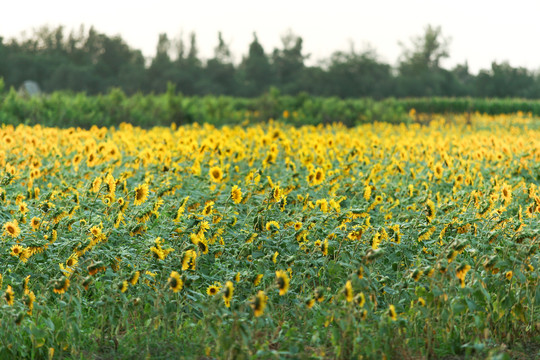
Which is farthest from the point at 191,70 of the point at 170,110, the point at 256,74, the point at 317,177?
the point at 317,177

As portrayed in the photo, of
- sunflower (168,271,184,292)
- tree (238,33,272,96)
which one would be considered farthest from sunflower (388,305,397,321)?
Answer: tree (238,33,272,96)

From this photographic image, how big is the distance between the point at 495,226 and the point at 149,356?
297 cm

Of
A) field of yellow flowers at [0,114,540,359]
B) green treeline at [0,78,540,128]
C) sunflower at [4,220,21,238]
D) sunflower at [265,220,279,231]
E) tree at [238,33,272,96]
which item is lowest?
field of yellow flowers at [0,114,540,359]

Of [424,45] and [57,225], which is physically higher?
[424,45]

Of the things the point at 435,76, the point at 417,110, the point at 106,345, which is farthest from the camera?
the point at 435,76

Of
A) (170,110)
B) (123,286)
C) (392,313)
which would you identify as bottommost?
(392,313)

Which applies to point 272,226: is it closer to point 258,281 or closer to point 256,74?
point 258,281

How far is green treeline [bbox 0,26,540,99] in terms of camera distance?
40844 millimetres

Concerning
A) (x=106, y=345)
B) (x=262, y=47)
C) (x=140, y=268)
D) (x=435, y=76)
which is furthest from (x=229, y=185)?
(x=435, y=76)

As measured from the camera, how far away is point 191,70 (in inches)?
1634

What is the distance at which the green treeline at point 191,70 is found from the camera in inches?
1608

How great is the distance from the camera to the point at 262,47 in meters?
45.2

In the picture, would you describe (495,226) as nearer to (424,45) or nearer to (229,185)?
(229,185)

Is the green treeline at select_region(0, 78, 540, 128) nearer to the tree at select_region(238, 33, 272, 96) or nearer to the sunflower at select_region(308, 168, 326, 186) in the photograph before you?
the sunflower at select_region(308, 168, 326, 186)
